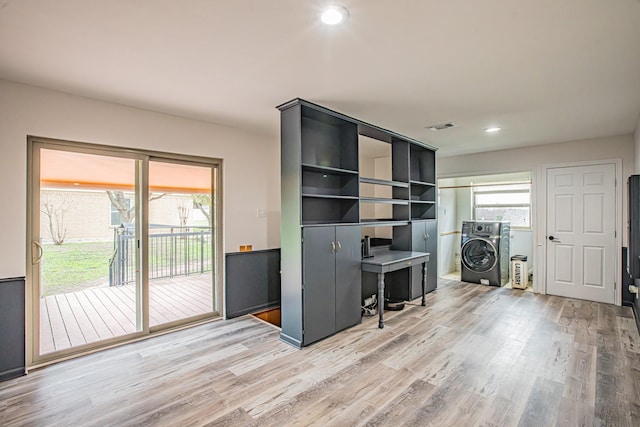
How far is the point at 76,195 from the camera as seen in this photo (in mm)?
3029

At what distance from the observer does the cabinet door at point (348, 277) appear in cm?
343

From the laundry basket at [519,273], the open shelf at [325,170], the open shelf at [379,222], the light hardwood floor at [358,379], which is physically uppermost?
the open shelf at [325,170]

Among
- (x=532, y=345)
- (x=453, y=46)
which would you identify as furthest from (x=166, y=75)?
(x=532, y=345)

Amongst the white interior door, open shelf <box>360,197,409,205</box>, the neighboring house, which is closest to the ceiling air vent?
open shelf <box>360,197,409,205</box>

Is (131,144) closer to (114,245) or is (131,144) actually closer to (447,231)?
(114,245)

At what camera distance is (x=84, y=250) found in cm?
309

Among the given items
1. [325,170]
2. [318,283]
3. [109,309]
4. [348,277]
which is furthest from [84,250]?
[348,277]

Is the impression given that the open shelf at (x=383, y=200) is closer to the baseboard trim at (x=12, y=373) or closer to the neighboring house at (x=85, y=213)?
the neighboring house at (x=85, y=213)

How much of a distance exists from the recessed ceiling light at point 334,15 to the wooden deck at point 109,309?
319 centimetres

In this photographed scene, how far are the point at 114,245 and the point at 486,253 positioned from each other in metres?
5.71

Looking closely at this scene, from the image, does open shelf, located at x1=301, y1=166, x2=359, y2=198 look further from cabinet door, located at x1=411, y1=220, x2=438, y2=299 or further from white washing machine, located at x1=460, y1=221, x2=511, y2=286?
white washing machine, located at x1=460, y1=221, x2=511, y2=286

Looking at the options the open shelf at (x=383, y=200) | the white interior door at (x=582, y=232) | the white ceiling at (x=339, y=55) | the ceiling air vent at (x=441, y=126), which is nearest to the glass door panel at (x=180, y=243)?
the white ceiling at (x=339, y=55)

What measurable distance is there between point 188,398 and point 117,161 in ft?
7.80

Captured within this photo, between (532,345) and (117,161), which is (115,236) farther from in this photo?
(532,345)
